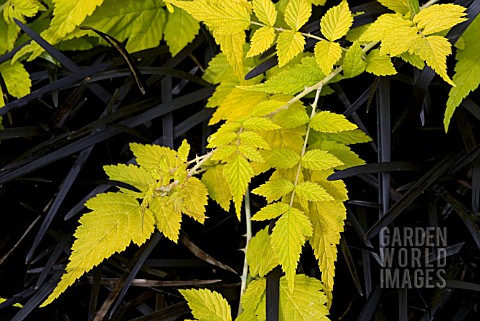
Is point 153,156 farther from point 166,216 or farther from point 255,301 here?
point 255,301

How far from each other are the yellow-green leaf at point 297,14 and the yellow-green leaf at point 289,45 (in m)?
0.02

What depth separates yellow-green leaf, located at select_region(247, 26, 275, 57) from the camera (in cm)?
96

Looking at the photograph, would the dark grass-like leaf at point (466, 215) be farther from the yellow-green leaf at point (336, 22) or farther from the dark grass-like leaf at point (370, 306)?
the yellow-green leaf at point (336, 22)

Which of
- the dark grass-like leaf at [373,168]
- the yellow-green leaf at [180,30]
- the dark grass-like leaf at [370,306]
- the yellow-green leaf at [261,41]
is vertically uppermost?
the yellow-green leaf at [180,30]

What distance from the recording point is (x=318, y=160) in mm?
954

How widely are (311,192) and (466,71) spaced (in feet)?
1.25

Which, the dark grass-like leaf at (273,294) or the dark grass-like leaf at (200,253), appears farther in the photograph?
the dark grass-like leaf at (200,253)

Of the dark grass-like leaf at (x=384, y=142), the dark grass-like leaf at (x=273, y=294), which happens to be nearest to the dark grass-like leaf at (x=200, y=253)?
the dark grass-like leaf at (x=273, y=294)

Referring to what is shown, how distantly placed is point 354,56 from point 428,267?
0.46 metres

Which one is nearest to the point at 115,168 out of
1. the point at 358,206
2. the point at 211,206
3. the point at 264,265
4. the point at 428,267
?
the point at 211,206

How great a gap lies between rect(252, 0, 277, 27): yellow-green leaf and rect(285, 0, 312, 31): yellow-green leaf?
1.1 inches

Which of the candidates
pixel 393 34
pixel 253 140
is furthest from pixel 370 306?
pixel 393 34

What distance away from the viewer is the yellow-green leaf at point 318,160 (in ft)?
3.10

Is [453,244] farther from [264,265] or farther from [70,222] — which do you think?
[70,222]
